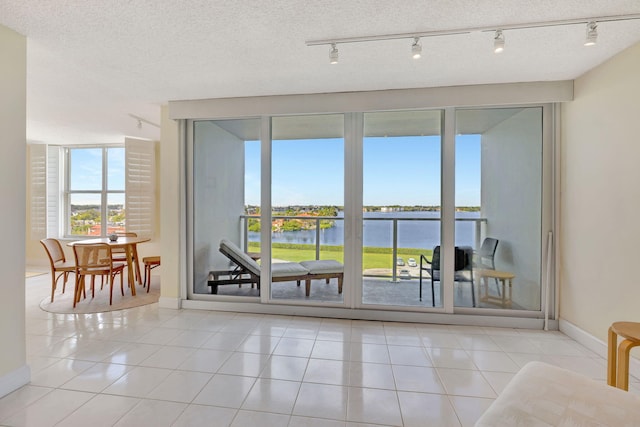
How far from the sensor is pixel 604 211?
100 inches

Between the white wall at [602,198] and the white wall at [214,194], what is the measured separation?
3.49 m

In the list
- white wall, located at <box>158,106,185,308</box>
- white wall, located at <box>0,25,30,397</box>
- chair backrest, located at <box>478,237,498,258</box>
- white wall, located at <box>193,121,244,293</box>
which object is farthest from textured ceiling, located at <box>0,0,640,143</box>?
chair backrest, located at <box>478,237,498,258</box>

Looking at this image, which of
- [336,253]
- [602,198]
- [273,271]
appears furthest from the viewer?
[273,271]

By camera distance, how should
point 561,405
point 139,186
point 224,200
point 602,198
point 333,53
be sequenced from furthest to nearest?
1. point 139,186
2. point 224,200
3. point 602,198
4. point 333,53
5. point 561,405

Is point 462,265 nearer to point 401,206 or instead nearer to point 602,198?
point 401,206

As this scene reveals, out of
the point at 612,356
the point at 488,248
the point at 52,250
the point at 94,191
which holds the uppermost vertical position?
the point at 94,191

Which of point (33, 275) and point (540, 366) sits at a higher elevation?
point (540, 366)

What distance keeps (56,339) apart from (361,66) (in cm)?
374

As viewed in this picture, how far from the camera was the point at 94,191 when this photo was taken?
236 inches

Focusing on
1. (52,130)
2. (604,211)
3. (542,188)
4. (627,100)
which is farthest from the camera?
(52,130)

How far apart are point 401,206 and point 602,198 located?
1.69 m

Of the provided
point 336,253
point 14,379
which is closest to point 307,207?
point 336,253

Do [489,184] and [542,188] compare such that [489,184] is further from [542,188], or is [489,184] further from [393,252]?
[393,252]

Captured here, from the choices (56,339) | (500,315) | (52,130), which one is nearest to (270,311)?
(56,339)
